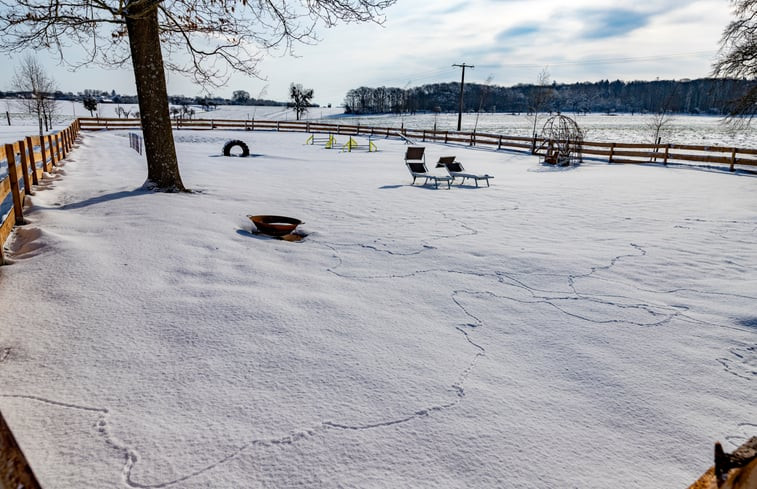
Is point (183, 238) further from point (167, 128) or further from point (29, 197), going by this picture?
point (167, 128)

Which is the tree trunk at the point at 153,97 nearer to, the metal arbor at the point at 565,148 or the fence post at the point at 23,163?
the fence post at the point at 23,163

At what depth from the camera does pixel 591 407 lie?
8.46 ft

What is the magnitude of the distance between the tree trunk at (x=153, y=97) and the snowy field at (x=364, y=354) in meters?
1.67

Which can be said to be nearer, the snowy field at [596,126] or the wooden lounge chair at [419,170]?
the wooden lounge chair at [419,170]

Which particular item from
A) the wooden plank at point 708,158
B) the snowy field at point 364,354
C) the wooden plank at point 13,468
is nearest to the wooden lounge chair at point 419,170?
the snowy field at point 364,354

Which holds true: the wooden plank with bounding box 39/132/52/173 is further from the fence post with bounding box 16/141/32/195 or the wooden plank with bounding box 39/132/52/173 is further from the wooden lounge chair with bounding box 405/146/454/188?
the wooden lounge chair with bounding box 405/146/454/188

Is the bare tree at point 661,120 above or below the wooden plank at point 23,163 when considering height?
above

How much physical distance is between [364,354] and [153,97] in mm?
7156

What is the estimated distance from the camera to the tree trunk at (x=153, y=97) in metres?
7.66

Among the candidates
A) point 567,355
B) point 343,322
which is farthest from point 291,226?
point 567,355

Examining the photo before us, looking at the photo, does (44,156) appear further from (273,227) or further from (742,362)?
(742,362)

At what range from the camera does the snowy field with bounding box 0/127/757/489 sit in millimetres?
2111

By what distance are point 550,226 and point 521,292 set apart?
3473 mm

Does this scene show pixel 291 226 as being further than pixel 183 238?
Yes
